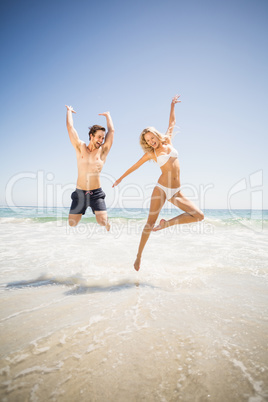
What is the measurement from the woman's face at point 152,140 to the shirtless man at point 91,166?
3.30 feet

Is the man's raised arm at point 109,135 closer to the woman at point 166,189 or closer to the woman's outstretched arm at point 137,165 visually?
the woman's outstretched arm at point 137,165

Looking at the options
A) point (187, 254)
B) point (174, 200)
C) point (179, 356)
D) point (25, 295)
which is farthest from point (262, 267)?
point (25, 295)

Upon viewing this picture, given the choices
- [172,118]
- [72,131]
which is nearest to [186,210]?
[172,118]

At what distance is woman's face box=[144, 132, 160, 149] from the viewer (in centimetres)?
378

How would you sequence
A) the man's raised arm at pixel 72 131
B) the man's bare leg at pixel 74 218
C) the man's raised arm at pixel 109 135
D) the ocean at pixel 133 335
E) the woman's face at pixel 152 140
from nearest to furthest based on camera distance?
the ocean at pixel 133 335, the woman's face at pixel 152 140, the man's raised arm at pixel 72 131, the man's raised arm at pixel 109 135, the man's bare leg at pixel 74 218

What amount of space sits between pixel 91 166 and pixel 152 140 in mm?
1381

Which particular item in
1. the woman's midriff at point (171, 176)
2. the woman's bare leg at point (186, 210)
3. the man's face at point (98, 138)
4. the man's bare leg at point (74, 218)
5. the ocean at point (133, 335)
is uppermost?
the man's face at point (98, 138)

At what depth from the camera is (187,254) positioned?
5.49m

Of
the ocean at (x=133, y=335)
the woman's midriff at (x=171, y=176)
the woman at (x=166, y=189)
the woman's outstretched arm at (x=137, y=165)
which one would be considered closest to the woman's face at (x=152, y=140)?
the woman at (x=166, y=189)

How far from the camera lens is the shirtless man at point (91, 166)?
14.0 feet

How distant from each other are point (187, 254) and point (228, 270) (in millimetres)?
1430

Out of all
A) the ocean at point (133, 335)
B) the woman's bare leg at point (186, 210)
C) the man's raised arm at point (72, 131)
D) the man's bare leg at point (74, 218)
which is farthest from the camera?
the man's bare leg at point (74, 218)

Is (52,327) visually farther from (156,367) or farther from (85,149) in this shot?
(85,149)

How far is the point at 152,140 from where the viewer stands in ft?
12.5
